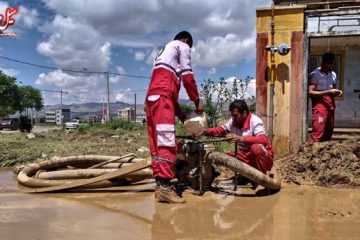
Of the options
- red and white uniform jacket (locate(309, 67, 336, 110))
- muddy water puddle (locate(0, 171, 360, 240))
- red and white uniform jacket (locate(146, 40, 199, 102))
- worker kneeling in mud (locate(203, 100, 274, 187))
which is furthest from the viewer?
red and white uniform jacket (locate(309, 67, 336, 110))

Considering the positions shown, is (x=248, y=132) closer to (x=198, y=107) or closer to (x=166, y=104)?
(x=198, y=107)

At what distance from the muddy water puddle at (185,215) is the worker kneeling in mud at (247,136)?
0.39 m

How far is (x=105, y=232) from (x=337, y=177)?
3.29 m

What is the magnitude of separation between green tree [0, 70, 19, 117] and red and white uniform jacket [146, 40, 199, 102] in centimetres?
4717

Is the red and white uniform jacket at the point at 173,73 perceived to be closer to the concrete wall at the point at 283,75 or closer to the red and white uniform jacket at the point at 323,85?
the concrete wall at the point at 283,75

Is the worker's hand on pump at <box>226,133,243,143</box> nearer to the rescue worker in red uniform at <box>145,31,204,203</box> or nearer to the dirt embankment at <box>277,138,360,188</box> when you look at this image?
the rescue worker in red uniform at <box>145,31,204,203</box>

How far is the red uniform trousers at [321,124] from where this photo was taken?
7.57 metres

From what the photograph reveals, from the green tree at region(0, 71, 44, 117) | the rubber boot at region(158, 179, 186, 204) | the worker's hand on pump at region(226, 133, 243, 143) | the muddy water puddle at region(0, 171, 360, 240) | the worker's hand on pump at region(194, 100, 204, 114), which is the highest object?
the green tree at region(0, 71, 44, 117)

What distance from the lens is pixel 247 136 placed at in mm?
5723

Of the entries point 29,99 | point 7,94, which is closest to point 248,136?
point 7,94

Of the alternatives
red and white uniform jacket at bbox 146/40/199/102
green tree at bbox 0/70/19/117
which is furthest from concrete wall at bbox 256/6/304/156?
green tree at bbox 0/70/19/117

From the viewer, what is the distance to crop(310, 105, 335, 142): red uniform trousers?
7574 millimetres

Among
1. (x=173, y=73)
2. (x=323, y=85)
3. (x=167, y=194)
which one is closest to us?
(x=167, y=194)

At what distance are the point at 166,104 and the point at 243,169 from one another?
1.17 metres
